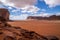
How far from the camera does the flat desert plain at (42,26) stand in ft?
6.79

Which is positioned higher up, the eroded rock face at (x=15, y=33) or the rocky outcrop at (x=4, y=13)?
the rocky outcrop at (x=4, y=13)

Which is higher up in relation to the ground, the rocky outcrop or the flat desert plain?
the rocky outcrop

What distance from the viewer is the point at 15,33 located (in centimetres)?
206

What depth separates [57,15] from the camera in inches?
82.0

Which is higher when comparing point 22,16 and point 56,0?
point 56,0

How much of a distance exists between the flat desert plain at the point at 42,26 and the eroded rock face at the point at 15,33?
0.17 ft

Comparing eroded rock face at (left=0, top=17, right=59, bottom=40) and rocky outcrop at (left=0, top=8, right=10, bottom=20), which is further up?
rocky outcrop at (left=0, top=8, right=10, bottom=20)

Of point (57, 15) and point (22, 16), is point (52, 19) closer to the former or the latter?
point (57, 15)

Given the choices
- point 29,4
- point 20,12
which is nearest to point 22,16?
point 20,12

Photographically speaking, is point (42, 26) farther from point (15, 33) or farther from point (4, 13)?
point (4, 13)

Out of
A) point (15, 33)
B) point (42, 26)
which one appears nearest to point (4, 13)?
point (15, 33)

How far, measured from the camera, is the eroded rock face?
2.06 meters

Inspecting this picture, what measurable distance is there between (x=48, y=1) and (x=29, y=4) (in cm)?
29

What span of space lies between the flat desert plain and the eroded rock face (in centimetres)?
5
